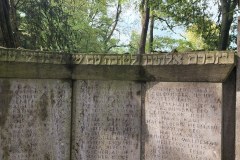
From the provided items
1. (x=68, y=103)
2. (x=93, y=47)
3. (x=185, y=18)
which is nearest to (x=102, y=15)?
(x=93, y=47)

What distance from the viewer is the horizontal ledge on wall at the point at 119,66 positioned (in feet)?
10.7

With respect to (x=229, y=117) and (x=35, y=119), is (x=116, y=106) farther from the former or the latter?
(x=229, y=117)

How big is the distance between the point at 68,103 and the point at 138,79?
2.83 ft

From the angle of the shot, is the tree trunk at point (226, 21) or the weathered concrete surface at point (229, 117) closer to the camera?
the weathered concrete surface at point (229, 117)

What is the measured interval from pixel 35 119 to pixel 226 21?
8.03m

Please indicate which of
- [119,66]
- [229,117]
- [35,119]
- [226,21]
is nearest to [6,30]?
[35,119]

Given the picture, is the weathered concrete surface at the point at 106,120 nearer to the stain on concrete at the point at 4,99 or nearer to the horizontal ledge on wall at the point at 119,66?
the horizontal ledge on wall at the point at 119,66

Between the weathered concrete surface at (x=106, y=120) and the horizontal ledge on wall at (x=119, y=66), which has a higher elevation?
the horizontal ledge on wall at (x=119, y=66)

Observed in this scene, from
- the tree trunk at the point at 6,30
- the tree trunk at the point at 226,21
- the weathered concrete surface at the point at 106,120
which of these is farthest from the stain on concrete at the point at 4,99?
the tree trunk at the point at 226,21

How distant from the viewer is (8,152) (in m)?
3.64

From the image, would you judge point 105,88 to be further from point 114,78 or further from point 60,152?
point 60,152

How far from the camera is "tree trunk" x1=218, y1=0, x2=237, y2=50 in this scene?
32.7 ft

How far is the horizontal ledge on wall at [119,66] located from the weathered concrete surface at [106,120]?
13 centimetres

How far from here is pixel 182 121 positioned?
3.43 m
